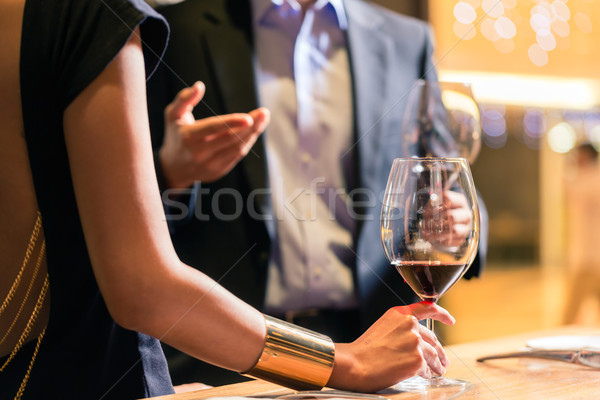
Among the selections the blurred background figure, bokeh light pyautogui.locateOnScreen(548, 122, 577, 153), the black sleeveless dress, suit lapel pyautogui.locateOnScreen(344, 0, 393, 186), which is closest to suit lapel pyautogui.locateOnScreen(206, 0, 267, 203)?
suit lapel pyautogui.locateOnScreen(344, 0, 393, 186)

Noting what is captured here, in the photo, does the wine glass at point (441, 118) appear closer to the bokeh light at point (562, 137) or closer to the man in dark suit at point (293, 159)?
the man in dark suit at point (293, 159)

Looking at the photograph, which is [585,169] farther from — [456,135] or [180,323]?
[180,323]

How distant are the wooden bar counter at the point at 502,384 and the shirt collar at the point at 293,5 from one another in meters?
1.06

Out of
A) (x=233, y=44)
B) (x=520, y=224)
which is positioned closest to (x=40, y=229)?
(x=233, y=44)

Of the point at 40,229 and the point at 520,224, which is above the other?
the point at 40,229

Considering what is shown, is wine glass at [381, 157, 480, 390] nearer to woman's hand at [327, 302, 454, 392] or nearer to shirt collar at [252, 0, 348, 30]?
woman's hand at [327, 302, 454, 392]

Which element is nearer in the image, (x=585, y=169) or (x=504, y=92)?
(x=585, y=169)

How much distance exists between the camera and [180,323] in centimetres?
77

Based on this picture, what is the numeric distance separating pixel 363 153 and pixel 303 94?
0.22 metres

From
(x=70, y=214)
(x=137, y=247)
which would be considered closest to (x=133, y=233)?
(x=137, y=247)

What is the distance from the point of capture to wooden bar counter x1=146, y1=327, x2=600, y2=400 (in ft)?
2.59

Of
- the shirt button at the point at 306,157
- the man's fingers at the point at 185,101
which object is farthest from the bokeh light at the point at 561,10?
the man's fingers at the point at 185,101

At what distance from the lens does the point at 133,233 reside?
29.4 inches

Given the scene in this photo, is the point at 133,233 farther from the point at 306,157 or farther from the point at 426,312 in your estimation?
the point at 306,157
